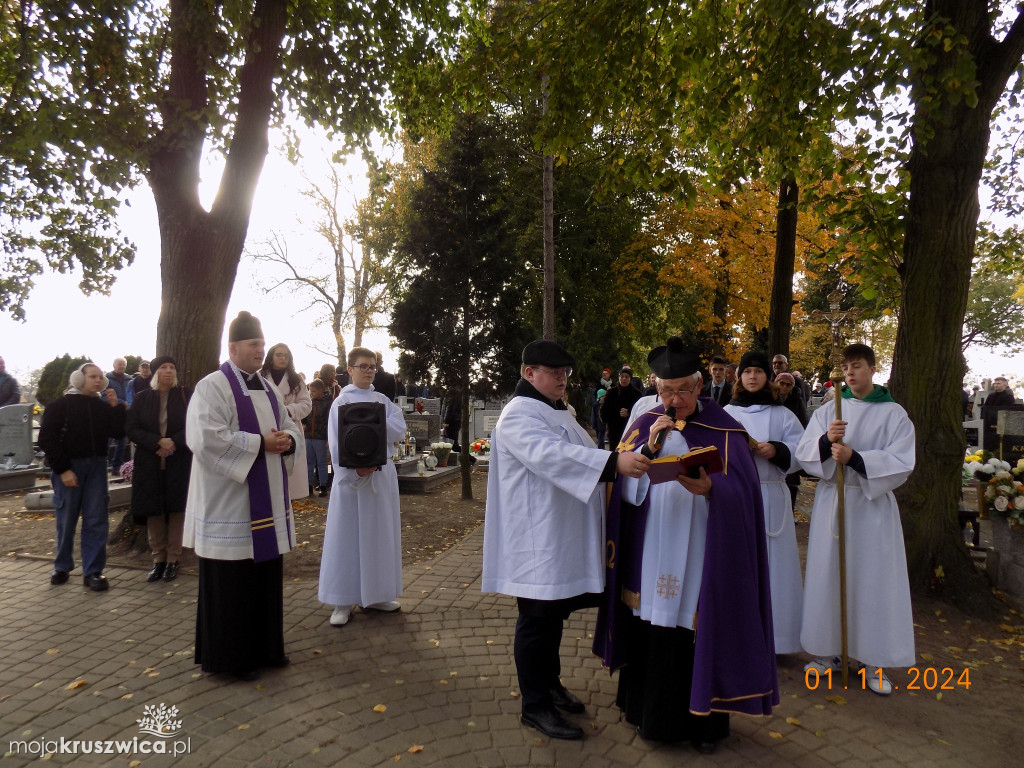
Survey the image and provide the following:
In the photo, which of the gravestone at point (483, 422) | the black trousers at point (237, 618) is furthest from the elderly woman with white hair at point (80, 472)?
the gravestone at point (483, 422)

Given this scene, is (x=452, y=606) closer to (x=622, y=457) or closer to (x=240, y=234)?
(x=622, y=457)

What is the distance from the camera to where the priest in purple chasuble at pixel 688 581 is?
3.29 metres

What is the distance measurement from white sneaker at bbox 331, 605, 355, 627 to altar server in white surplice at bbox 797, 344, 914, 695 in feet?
11.4

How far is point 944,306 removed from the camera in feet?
19.6

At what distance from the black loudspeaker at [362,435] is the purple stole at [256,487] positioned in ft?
3.17

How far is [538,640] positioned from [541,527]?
2.09ft

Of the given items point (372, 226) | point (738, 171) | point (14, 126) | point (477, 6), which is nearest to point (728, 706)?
point (738, 171)

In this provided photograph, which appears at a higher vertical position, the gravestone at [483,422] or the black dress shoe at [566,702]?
the gravestone at [483,422]

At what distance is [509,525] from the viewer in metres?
3.70

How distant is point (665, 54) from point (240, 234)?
5.64 meters

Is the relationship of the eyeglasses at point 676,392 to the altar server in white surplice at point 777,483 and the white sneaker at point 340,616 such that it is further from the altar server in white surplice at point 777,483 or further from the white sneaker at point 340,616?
the white sneaker at point 340,616

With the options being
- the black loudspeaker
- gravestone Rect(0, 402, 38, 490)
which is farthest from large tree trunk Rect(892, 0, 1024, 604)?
gravestone Rect(0, 402, 38, 490)
